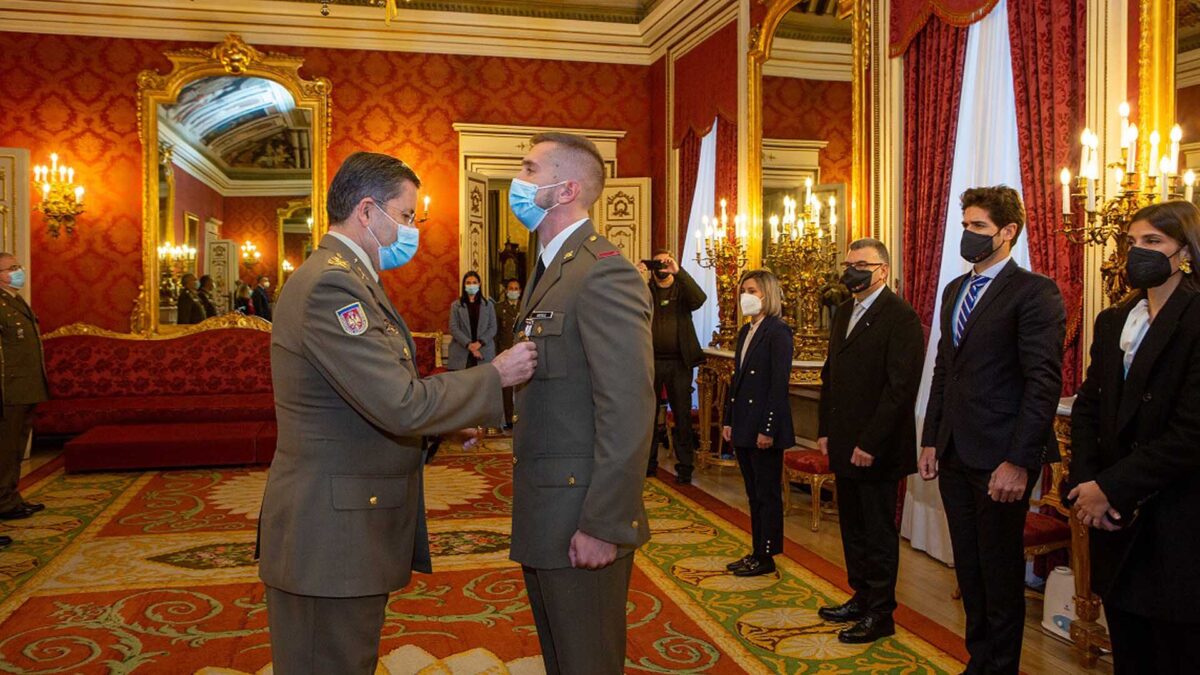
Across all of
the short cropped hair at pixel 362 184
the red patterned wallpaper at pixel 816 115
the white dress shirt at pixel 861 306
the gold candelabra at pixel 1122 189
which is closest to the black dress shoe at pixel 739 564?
the white dress shirt at pixel 861 306

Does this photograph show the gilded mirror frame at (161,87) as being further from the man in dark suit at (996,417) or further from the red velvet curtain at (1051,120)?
the man in dark suit at (996,417)

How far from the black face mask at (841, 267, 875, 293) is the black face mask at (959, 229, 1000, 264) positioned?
640mm

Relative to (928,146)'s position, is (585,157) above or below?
below

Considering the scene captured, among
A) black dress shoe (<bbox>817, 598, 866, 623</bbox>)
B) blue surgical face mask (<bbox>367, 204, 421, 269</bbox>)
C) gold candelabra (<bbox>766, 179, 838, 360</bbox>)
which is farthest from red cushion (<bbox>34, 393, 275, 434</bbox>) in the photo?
blue surgical face mask (<bbox>367, 204, 421, 269</bbox>)

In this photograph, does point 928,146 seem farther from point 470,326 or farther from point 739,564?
point 470,326

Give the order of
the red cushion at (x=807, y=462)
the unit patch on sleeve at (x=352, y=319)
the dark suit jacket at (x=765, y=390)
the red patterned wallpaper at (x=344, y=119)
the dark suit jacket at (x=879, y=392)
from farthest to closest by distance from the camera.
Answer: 1. the red patterned wallpaper at (x=344, y=119)
2. the red cushion at (x=807, y=462)
3. the dark suit jacket at (x=765, y=390)
4. the dark suit jacket at (x=879, y=392)
5. the unit patch on sleeve at (x=352, y=319)

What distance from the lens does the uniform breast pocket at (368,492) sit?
1.91 metres

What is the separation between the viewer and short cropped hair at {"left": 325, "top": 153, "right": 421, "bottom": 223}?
2033mm

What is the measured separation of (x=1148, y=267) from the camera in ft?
7.90

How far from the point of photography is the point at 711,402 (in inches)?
283

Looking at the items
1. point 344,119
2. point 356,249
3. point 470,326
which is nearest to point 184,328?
point 344,119

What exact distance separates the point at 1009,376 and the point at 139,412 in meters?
7.11

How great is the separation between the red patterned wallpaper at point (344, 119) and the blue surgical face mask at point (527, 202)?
7.19 m

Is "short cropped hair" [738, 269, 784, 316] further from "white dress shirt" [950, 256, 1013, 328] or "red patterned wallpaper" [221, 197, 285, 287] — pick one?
"red patterned wallpaper" [221, 197, 285, 287]
